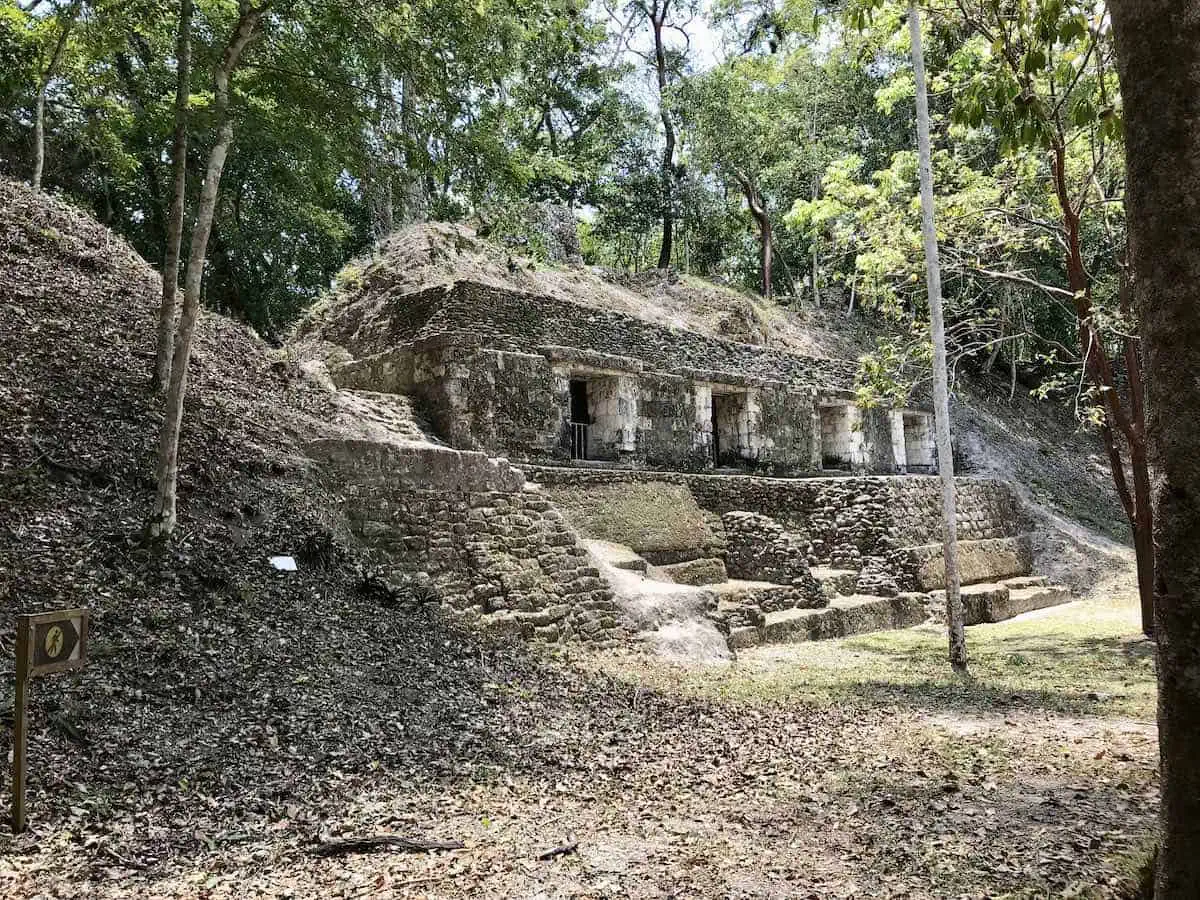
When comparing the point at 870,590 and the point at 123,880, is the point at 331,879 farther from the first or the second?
the point at 870,590

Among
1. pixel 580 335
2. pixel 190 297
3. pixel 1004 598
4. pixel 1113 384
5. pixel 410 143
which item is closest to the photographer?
pixel 190 297

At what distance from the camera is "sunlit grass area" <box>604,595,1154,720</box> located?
21.9 feet

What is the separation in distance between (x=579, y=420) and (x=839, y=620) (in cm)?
649

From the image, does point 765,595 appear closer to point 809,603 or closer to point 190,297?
point 809,603

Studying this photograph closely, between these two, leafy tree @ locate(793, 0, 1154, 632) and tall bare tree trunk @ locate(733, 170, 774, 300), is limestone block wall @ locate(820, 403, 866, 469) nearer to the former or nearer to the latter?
leafy tree @ locate(793, 0, 1154, 632)

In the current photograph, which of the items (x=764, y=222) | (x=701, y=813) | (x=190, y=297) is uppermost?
(x=764, y=222)

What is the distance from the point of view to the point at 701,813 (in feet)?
13.7

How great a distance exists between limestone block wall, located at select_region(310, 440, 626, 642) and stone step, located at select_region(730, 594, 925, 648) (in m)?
2.33

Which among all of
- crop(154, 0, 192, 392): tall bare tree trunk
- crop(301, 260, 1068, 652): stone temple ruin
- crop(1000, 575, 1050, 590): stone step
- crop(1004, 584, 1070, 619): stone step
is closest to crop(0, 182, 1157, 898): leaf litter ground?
crop(154, 0, 192, 392): tall bare tree trunk

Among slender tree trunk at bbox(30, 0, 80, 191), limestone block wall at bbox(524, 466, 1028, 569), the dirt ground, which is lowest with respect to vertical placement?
the dirt ground

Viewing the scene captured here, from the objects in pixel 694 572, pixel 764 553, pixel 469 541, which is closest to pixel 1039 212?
pixel 764 553

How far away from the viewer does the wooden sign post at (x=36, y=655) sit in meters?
3.48

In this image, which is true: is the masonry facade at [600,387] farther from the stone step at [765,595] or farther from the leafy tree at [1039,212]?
the leafy tree at [1039,212]

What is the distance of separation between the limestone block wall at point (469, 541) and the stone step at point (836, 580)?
16.6 ft
